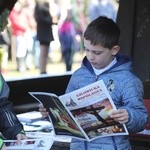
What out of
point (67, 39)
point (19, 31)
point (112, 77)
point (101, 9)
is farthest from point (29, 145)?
point (101, 9)


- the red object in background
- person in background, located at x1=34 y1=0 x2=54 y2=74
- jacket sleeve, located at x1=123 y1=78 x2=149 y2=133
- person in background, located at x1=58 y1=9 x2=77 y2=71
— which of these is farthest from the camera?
person in background, located at x1=58 y1=9 x2=77 y2=71

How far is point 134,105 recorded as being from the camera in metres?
2.67

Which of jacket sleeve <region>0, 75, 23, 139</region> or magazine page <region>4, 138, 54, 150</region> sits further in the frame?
jacket sleeve <region>0, 75, 23, 139</region>

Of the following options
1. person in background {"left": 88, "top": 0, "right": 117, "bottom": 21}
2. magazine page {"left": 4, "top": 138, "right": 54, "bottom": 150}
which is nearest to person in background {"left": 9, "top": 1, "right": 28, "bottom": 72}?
person in background {"left": 88, "top": 0, "right": 117, "bottom": 21}

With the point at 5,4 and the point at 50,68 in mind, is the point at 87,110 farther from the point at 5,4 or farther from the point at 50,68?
the point at 50,68

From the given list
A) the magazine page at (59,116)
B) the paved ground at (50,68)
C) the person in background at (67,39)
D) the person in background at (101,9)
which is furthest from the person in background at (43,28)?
the magazine page at (59,116)

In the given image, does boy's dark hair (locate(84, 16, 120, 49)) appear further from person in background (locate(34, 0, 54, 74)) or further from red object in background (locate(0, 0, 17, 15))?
person in background (locate(34, 0, 54, 74))

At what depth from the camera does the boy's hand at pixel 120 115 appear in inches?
100

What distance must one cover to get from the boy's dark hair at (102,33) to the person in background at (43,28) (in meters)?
6.17

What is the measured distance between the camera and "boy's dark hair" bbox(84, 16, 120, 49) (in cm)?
271

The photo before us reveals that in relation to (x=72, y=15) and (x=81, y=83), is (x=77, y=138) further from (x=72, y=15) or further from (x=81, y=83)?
(x=72, y=15)

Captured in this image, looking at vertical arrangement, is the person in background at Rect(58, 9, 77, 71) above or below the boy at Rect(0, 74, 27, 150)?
below

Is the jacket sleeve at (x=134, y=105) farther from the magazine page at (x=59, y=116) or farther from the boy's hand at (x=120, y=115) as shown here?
the magazine page at (x=59, y=116)

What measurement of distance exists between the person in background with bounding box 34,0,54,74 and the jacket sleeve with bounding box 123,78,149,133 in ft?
20.6
